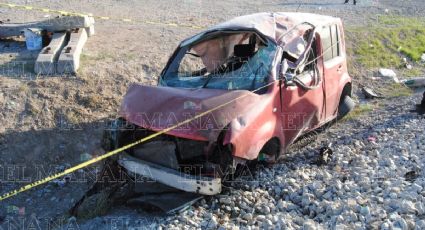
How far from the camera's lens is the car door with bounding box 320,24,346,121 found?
7.43 metres

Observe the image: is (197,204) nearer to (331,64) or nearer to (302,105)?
(302,105)

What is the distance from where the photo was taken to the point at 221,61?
7426 millimetres

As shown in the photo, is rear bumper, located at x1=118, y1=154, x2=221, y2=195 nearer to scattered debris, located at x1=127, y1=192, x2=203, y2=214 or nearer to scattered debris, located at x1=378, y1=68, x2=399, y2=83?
scattered debris, located at x1=127, y1=192, x2=203, y2=214

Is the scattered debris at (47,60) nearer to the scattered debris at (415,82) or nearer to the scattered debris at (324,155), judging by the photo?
the scattered debris at (324,155)

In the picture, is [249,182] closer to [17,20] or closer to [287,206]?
[287,206]

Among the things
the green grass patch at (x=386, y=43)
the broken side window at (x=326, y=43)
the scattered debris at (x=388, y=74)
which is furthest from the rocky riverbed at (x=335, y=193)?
the green grass patch at (x=386, y=43)

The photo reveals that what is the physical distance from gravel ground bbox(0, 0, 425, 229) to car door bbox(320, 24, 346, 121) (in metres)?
0.55

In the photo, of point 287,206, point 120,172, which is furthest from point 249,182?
point 120,172

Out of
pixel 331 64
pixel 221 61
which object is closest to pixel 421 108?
pixel 331 64

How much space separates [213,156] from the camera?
5574mm

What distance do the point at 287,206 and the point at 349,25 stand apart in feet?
32.0

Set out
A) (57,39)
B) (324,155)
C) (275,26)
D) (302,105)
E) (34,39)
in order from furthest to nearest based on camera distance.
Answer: (34,39) → (57,39) → (275,26) → (302,105) → (324,155)

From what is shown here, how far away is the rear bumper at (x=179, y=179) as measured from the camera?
5.34 m

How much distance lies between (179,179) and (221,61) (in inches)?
103
